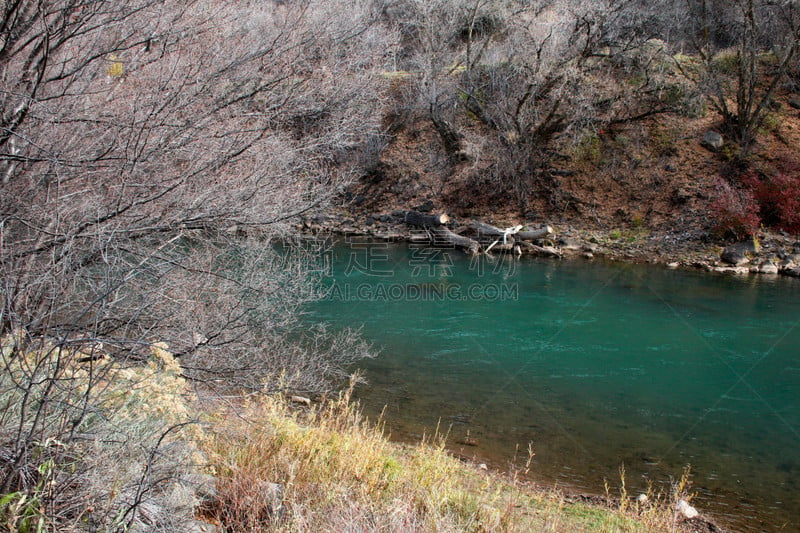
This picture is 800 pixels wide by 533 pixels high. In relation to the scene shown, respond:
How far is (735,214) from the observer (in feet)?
56.6

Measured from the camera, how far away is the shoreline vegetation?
9.70 feet

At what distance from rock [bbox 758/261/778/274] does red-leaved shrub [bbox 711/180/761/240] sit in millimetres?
1606

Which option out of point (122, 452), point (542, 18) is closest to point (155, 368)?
point (122, 452)

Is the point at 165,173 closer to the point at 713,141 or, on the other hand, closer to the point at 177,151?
the point at 177,151

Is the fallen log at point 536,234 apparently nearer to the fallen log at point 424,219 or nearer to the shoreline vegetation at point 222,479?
the fallen log at point 424,219

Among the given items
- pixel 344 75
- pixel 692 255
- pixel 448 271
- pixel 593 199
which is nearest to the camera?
pixel 344 75

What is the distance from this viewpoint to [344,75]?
6750 millimetres

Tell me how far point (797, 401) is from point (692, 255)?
964cm

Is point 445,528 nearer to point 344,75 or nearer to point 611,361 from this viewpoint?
point 344,75

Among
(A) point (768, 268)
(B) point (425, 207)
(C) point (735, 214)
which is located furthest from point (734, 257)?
(B) point (425, 207)

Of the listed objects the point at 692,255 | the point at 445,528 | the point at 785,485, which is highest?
the point at 692,255

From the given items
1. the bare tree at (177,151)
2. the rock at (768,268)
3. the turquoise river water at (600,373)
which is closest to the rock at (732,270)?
the rock at (768,268)

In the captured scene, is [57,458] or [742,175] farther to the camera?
[742,175]

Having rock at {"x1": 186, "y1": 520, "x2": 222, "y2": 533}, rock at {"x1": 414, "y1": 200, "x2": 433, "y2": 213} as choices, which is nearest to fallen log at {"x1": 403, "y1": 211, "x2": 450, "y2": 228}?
rock at {"x1": 414, "y1": 200, "x2": 433, "y2": 213}
